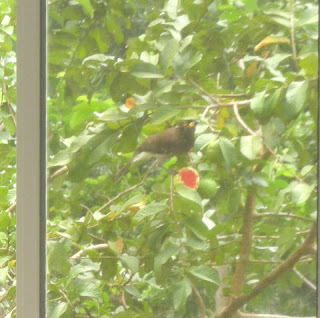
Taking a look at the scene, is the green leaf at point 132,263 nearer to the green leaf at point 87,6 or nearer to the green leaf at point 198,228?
the green leaf at point 198,228

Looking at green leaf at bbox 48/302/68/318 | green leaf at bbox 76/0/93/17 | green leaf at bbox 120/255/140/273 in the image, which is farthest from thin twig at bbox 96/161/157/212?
green leaf at bbox 76/0/93/17

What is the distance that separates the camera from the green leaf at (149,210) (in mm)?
1217

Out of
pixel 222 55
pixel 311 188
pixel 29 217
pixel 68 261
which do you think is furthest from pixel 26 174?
pixel 311 188

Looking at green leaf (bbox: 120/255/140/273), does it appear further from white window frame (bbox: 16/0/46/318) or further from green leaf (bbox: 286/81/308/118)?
green leaf (bbox: 286/81/308/118)

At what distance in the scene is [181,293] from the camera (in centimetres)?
120

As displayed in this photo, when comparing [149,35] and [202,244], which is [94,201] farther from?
[149,35]

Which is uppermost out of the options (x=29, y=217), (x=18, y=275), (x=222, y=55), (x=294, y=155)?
(x=222, y=55)

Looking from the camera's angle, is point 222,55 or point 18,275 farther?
point 18,275

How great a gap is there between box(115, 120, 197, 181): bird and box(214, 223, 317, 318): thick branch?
0.28 meters

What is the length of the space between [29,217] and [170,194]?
309 millimetres

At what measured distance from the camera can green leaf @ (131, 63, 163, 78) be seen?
3.96 ft

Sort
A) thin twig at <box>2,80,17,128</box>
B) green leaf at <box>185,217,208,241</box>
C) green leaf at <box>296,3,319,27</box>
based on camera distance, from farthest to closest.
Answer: thin twig at <box>2,80,17,128</box> → green leaf at <box>185,217,208,241</box> → green leaf at <box>296,3,319,27</box>

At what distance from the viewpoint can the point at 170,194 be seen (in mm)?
1210

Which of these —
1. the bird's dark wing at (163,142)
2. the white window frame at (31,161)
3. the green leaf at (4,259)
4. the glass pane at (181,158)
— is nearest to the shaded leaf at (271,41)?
the glass pane at (181,158)
